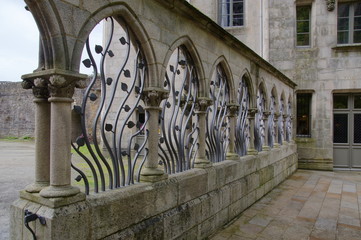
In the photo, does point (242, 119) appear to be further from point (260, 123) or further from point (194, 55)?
point (194, 55)

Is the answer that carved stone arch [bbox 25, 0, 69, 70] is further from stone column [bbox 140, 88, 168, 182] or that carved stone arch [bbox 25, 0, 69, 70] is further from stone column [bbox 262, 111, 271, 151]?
stone column [bbox 262, 111, 271, 151]

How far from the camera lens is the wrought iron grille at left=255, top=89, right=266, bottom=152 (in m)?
5.81

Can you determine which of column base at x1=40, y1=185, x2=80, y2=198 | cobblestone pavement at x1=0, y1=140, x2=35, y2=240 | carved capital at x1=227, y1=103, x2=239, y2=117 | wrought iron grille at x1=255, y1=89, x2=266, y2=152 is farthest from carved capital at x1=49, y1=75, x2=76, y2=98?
wrought iron grille at x1=255, y1=89, x2=266, y2=152

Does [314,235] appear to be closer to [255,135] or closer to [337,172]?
[255,135]

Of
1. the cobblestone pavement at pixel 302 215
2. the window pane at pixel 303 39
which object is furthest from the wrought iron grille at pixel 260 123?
the window pane at pixel 303 39

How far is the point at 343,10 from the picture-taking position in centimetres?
970

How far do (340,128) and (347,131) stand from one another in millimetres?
221

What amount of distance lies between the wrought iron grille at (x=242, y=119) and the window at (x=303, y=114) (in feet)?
17.9

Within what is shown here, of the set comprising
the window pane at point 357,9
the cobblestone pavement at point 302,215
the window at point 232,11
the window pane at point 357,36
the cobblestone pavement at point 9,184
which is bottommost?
the cobblestone pavement at point 302,215

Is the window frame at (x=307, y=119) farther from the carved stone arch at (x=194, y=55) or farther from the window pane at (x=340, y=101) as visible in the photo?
the carved stone arch at (x=194, y=55)

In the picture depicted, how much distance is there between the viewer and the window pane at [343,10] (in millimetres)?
9664

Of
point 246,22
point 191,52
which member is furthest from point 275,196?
point 246,22

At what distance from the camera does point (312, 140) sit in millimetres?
9781

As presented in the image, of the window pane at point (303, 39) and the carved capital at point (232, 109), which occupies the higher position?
the window pane at point (303, 39)
